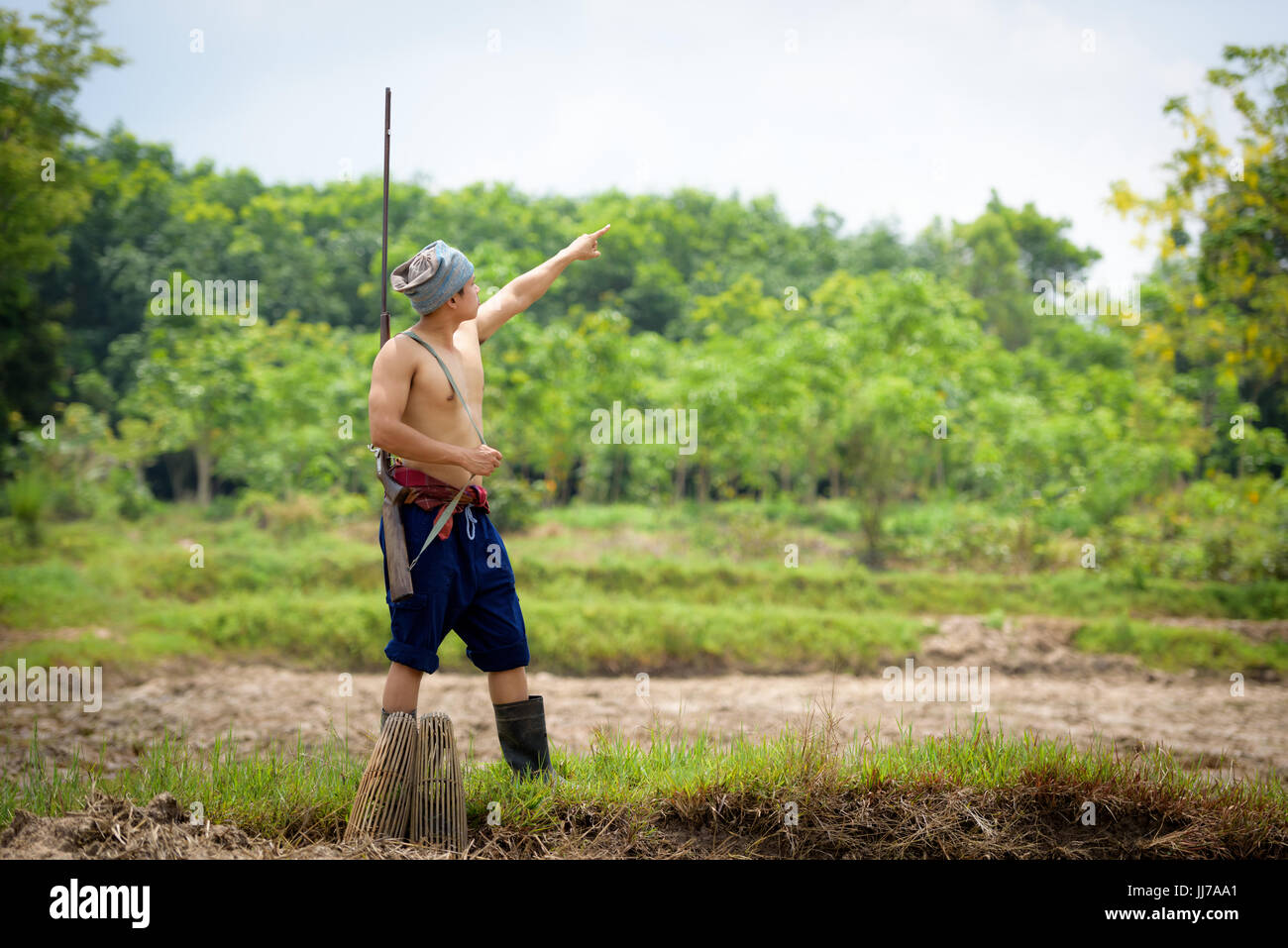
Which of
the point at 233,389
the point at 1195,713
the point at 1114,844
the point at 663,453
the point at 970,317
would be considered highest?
the point at 970,317

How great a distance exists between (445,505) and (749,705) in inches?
182

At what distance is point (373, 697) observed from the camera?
7859 millimetres

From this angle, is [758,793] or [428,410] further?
[758,793]

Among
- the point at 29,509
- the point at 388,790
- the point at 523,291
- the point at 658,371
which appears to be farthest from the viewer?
the point at 658,371

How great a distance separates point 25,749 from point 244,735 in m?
1.24

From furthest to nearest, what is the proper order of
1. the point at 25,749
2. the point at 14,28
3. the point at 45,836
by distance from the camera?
the point at 14,28 → the point at 25,749 → the point at 45,836

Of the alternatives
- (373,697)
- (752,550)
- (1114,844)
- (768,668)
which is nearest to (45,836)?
(1114,844)

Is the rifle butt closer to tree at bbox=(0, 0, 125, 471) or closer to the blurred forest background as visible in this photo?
the blurred forest background

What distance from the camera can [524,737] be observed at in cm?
358

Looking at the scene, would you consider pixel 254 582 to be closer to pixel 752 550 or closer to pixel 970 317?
pixel 752 550

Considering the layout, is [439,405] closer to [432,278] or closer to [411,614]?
[432,278]

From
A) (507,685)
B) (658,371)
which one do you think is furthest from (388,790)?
(658,371)

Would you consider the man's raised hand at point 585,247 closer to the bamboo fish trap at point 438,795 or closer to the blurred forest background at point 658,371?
the bamboo fish trap at point 438,795

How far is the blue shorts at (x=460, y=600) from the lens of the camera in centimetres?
333
